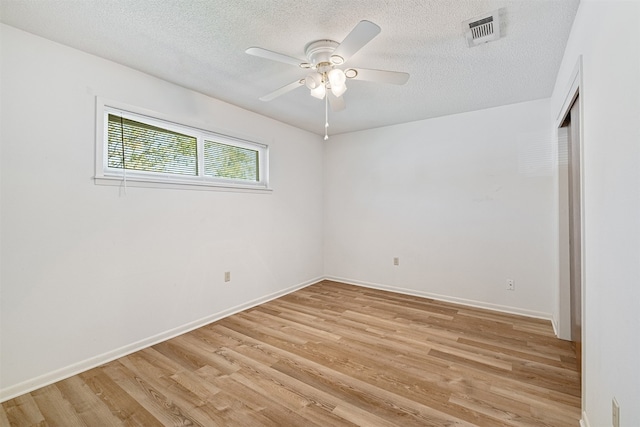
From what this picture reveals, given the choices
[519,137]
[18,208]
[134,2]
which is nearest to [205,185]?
[18,208]

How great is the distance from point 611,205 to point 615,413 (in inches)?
32.3

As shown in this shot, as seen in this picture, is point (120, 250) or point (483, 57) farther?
point (120, 250)

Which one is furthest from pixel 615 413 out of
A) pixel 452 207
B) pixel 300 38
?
pixel 452 207

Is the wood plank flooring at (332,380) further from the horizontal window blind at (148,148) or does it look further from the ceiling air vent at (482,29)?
the ceiling air vent at (482,29)

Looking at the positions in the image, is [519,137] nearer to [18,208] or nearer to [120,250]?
[120,250]

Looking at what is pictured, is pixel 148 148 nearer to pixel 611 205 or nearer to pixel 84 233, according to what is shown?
pixel 84 233

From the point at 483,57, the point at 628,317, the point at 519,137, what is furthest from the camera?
the point at 519,137

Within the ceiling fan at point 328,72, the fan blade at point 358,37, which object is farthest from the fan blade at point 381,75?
the fan blade at point 358,37

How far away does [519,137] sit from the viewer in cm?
317

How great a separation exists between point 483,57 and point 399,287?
116 inches

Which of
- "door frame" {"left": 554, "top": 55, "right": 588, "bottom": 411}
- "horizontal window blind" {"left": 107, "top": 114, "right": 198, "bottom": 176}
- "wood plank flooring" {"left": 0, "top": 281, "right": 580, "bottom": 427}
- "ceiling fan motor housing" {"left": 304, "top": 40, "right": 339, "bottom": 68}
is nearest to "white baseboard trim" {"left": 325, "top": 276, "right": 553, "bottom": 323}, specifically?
"wood plank flooring" {"left": 0, "top": 281, "right": 580, "bottom": 427}

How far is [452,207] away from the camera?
362 cm

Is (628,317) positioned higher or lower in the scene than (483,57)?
lower

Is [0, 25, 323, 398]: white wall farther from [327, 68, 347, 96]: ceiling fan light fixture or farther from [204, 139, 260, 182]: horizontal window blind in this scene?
[327, 68, 347, 96]: ceiling fan light fixture
